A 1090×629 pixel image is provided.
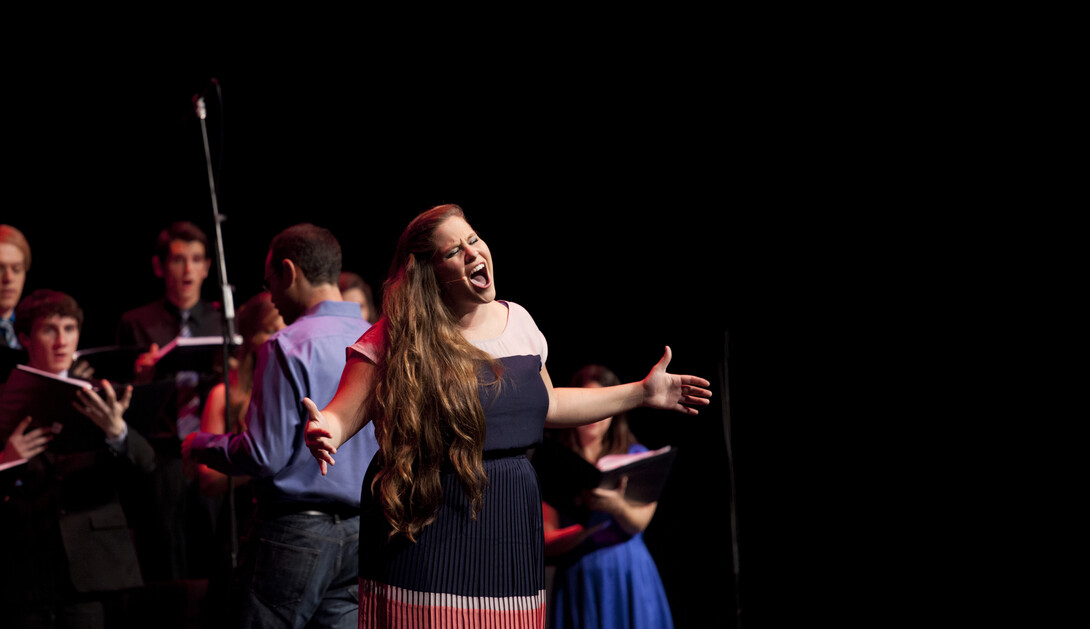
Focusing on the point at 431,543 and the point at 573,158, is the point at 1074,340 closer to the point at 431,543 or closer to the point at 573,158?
the point at 573,158

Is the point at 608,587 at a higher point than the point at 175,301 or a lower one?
lower

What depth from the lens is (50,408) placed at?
10.2ft

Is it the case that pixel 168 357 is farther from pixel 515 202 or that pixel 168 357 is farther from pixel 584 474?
pixel 515 202

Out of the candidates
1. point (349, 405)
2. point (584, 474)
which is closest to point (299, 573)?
point (349, 405)

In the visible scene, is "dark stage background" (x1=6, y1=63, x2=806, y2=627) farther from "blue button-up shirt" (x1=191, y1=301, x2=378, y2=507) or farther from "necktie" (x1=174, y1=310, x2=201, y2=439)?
"blue button-up shirt" (x1=191, y1=301, x2=378, y2=507)

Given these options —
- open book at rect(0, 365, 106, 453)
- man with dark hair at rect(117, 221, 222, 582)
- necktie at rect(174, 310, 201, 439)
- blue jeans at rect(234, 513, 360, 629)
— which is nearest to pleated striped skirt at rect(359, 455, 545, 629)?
blue jeans at rect(234, 513, 360, 629)

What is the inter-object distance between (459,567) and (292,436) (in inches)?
29.7

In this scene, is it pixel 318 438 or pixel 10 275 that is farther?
pixel 10 275

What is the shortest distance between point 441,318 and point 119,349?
2.38m

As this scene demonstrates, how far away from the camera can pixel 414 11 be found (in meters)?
4.58

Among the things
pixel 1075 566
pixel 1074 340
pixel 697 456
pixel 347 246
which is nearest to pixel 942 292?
pixel 1074 340

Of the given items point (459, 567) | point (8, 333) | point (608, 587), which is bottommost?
point (608, 587)

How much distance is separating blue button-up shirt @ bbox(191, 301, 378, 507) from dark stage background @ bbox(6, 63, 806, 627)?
231 cm

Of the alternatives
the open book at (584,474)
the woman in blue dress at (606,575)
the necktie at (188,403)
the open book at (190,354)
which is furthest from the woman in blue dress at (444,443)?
the necktie at (188,403)
